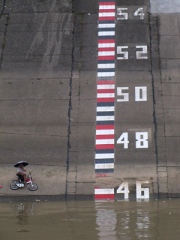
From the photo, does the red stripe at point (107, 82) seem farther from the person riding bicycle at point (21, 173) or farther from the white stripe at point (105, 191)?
the person riding bicycle at point (21, 173)

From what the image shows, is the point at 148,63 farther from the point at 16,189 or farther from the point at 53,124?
the point at 16,189

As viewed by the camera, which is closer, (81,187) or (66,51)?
(81,187)

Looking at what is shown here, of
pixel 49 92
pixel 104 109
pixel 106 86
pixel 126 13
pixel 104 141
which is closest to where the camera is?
pixel 104 141

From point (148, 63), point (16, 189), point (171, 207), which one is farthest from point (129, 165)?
point (148, 63)

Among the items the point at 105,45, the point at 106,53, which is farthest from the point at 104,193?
the point at 105,45

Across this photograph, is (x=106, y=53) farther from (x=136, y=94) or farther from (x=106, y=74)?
(x=136, y=94)

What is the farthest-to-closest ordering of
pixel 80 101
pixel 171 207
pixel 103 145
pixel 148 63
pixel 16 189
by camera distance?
pixel 148 63, pixel 80 101, pixel 103 145, pixel 16 189, pixel 171 207
